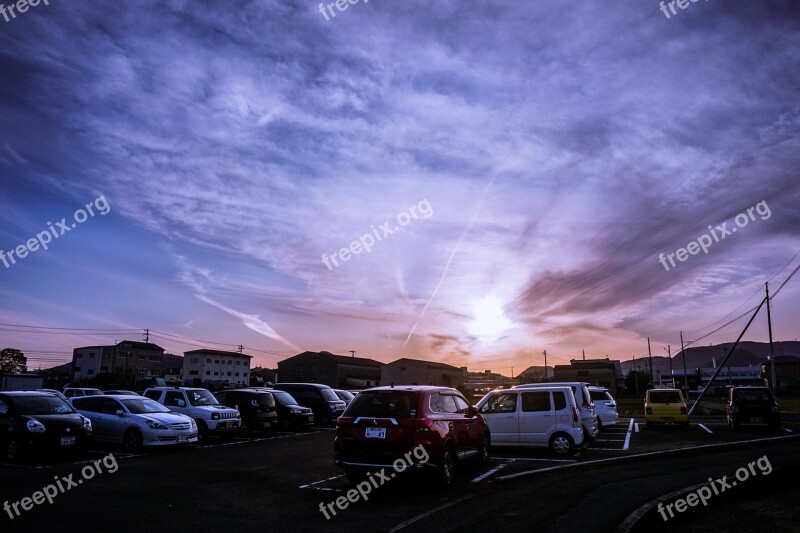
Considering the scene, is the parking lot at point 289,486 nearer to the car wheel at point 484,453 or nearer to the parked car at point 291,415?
the car wheel at point 484,453

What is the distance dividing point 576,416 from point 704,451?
415cm

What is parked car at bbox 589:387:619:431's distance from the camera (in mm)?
19688

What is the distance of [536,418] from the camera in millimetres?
13680

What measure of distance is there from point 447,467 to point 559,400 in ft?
17.2

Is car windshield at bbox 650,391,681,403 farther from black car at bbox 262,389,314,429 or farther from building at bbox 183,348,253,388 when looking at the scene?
building at bbox 183,348,253,388

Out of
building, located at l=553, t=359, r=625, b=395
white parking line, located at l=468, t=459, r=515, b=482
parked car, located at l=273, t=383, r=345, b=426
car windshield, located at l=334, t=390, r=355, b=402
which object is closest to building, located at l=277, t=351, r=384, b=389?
building, located at l=553, t=359, r=625, b=395

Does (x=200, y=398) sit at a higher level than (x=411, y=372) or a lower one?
lower

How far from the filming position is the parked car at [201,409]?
17484mm

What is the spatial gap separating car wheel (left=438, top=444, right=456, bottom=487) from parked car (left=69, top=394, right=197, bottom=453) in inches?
344

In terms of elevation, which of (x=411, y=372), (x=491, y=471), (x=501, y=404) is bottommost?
(x=491, y=471)

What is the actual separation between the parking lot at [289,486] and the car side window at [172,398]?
3096 mm

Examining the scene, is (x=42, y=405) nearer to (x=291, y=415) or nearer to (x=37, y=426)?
(x=37, y=426)

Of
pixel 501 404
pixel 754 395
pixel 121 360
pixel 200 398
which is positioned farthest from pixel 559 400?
pixel 121 360

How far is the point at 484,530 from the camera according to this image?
6.58 meters
